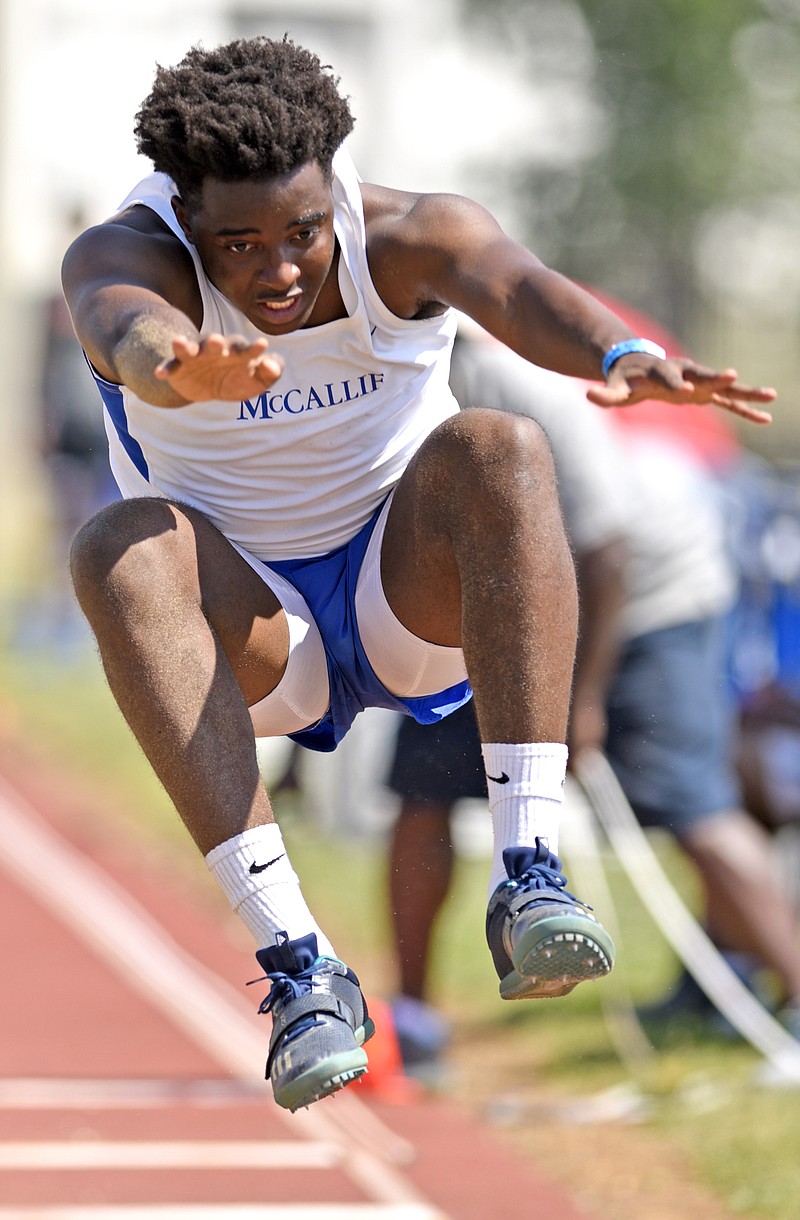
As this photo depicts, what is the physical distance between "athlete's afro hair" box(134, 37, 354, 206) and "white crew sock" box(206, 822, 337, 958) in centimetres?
95

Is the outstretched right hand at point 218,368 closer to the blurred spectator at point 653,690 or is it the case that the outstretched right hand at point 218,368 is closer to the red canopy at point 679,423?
the blurred spectator at point 653,690

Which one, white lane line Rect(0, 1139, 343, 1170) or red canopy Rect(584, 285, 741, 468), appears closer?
white lane line Rect(0, 1139, 343, 1170)

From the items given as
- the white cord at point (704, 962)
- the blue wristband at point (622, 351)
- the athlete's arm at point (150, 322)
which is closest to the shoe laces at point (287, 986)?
the athlete's arm at point (150, 322)

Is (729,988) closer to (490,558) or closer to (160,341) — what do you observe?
(490,558)

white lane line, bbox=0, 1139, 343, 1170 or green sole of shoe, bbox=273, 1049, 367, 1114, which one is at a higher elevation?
white lane line, bbox=0, 1139, 343, 1170

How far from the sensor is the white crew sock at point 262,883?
8.61ft

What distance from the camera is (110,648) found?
262 cm

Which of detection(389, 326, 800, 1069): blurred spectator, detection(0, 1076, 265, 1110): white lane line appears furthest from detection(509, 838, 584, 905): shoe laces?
detection(0, 1076, 265, 1110): white lane line

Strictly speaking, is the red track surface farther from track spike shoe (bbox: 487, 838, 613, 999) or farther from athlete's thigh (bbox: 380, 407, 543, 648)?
athlete's thigh (bbox: 380, 407, 543, 648)

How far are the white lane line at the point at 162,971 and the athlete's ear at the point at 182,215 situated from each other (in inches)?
120

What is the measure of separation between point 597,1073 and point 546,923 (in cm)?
338

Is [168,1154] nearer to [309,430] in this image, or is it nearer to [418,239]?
[309,430]

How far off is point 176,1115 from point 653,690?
1.98 metres

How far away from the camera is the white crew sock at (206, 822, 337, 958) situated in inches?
103
